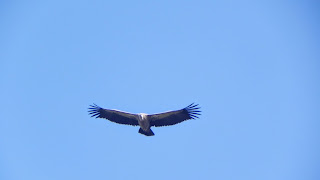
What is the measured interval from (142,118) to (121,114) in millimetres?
1627

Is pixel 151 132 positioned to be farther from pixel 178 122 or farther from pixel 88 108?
pixel 88 108

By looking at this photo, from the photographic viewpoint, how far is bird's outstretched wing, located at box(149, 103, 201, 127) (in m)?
22.0

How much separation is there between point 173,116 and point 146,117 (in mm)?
1483

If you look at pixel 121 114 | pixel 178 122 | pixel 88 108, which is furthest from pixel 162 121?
pixel 88 108

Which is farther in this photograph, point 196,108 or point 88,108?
point 88,108

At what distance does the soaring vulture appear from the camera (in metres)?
22.1

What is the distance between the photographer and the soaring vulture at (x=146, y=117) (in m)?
22.1

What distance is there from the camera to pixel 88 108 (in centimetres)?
2334

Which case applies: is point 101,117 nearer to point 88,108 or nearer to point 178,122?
point 88,108

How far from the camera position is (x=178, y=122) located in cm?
2261

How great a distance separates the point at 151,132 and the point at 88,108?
388 centimetres

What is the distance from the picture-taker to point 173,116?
22594 millimetres

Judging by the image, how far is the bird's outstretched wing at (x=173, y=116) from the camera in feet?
72.1

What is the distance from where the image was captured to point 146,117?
2228cm
